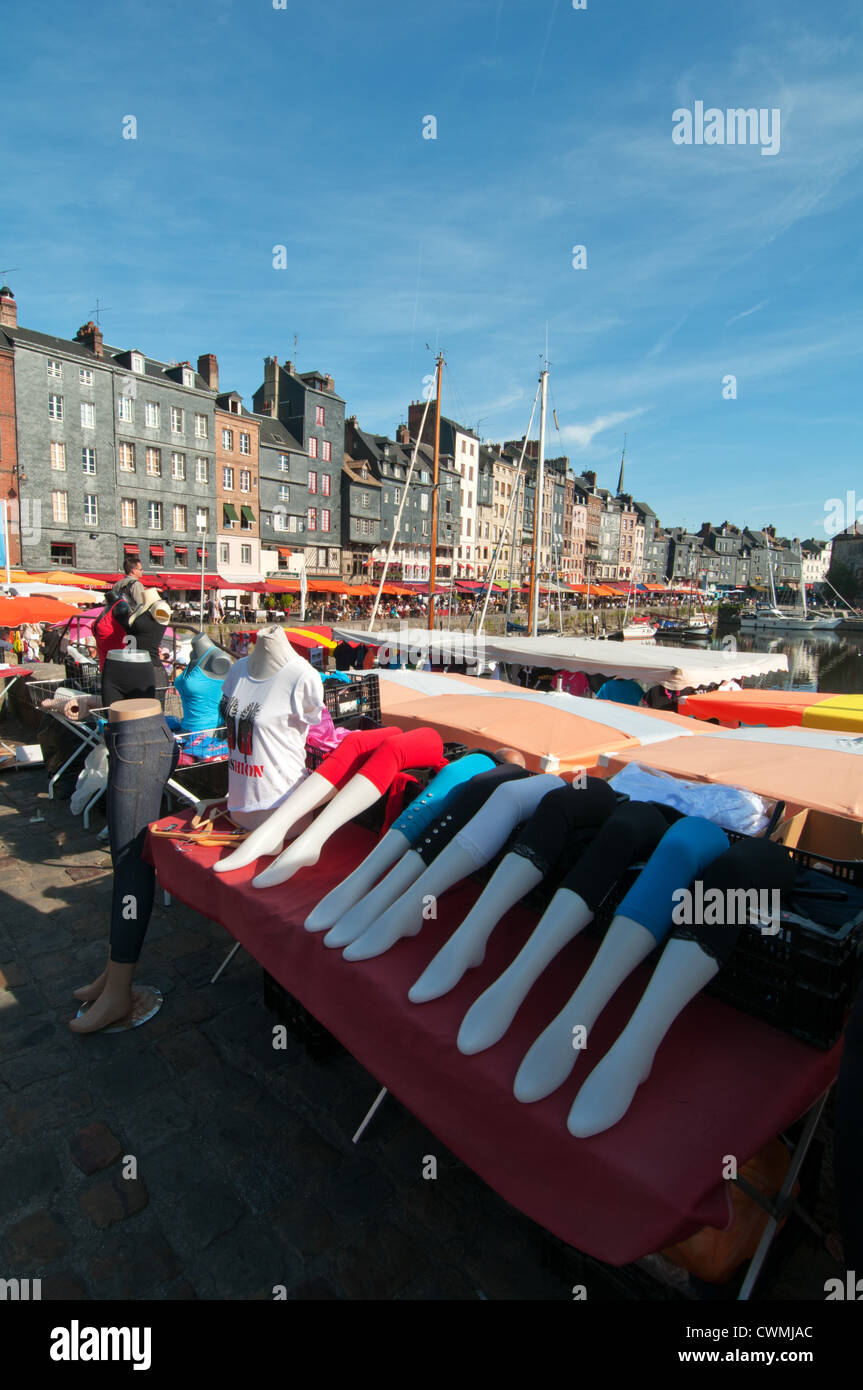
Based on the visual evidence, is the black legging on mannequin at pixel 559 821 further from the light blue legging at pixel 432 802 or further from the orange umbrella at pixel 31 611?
the orange umbrella at pixel 31 611

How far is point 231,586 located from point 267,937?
40.5 m

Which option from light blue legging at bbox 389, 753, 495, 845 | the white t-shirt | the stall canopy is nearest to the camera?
light blue legging at bbox 389, 753, 495, 845

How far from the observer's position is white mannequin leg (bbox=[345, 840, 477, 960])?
263 centimetres

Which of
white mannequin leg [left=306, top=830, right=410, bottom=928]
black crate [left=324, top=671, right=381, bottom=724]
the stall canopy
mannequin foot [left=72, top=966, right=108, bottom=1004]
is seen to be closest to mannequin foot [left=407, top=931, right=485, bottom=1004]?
white mannequin leg [left=306, top=830, right=410, bottom=928]

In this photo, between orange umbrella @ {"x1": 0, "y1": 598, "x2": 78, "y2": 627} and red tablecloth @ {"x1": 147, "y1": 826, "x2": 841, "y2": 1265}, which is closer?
red tablecloth @ {"x1": 147, "y1": 826, "x2": 841, "y2": 1265}

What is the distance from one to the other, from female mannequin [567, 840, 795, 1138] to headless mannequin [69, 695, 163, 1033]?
330 centimetres

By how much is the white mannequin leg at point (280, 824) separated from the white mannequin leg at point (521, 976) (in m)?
1.59

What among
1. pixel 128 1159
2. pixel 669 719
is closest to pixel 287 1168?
pixel 128 1159

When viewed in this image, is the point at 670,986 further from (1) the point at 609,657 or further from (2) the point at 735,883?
(1) the point at 609,657

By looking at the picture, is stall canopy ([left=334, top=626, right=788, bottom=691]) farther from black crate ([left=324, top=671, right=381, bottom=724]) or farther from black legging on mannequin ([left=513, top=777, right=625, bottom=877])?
black legging on mannequin ([left=513, top=777, right=625, bottom=877])

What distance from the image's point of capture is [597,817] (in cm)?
267

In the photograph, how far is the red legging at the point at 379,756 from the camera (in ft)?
11.4

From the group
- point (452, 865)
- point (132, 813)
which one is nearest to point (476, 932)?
point (452, 865)
